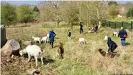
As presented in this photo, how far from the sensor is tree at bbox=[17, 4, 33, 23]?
66.9m

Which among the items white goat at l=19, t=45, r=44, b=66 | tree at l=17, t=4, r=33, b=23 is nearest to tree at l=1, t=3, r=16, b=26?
tree at l=17, t=4, r=33, b=23

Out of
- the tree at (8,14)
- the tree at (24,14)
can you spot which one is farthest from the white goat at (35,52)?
the tree at (24,14)

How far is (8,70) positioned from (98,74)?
4.48 m

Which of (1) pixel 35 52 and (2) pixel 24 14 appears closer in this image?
(1) pixel 35 52

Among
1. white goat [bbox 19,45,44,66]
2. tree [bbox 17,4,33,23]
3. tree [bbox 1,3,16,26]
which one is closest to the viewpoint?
white goat [bbox 19,45,44,66]

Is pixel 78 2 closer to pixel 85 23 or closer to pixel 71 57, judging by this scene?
pixel 85 23

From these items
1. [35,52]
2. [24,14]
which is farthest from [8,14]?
[35,52]

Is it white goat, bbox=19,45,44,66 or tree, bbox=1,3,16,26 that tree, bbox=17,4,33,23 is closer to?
tree, bbox=1,3,16,26

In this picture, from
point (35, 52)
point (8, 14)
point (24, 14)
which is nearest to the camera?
point (35, 52)

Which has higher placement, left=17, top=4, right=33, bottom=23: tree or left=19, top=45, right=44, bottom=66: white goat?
left=19, top=45, right=44, bottom=66: white goat

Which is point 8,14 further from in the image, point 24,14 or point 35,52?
point 35,52

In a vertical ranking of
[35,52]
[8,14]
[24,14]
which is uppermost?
[35,52]

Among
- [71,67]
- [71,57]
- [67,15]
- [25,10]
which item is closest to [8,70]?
[71,67]

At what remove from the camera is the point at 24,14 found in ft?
222
